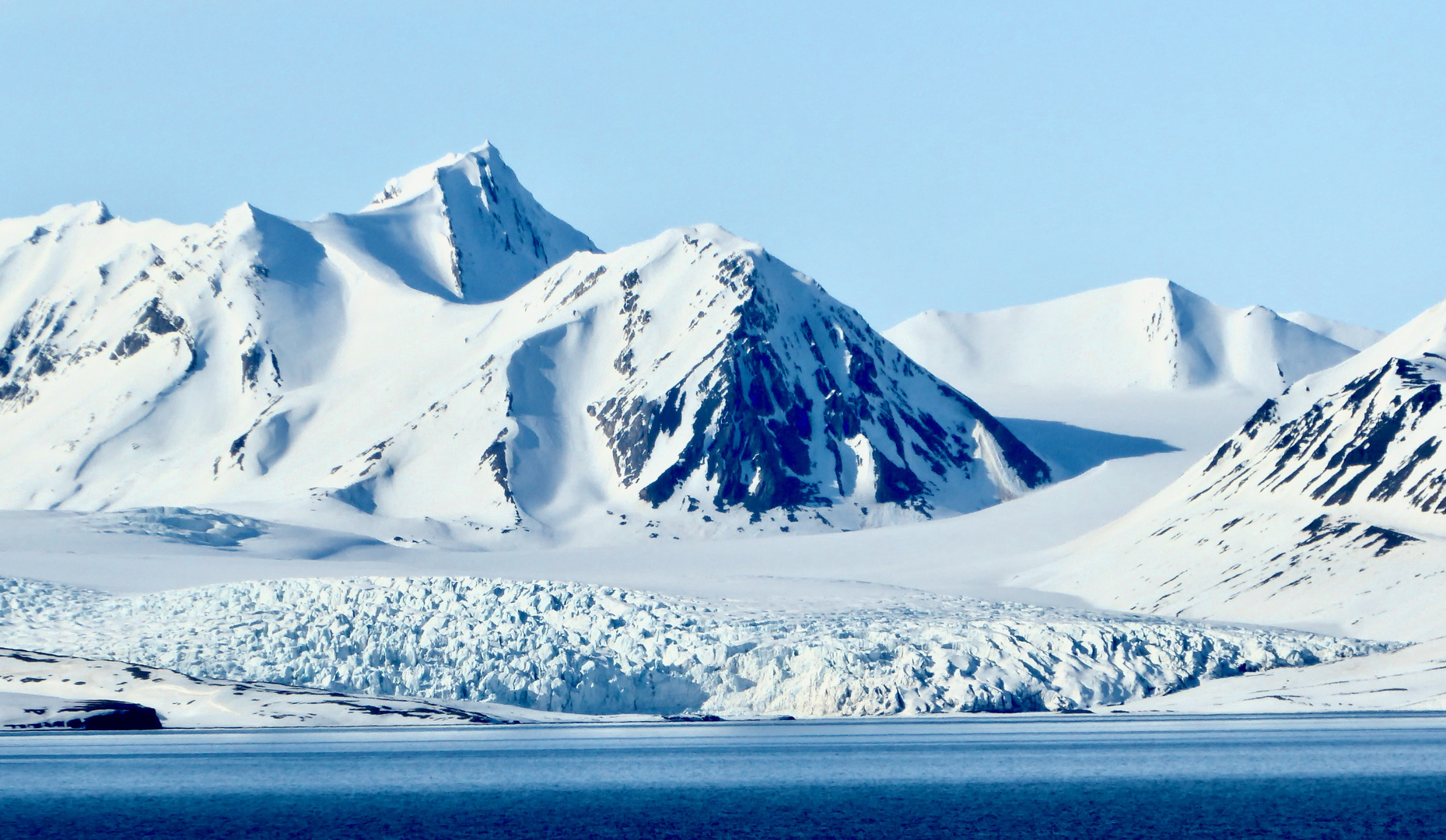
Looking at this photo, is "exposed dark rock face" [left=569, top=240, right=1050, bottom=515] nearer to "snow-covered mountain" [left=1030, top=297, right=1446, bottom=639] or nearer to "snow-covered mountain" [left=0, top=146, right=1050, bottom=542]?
"snow-covered mountain" [left=0, top=146, right=1050, bottom=542]

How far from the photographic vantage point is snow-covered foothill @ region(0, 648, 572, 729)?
63219mm

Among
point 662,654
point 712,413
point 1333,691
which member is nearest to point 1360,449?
point 1333,691

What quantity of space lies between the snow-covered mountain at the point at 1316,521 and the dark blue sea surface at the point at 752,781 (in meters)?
22.6

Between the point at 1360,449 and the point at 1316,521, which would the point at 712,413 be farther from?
Answer: the point at 1316,521

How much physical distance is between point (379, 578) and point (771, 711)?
60.0ft

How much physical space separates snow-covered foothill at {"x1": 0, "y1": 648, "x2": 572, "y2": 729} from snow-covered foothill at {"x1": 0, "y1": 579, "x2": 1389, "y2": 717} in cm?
106

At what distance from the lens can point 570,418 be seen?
166m

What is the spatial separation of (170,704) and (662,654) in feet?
57.9

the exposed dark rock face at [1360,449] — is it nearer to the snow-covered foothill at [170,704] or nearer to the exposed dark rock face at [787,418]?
the exposed dark rock face at [787,418]

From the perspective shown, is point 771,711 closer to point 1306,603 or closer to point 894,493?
point 1306,603

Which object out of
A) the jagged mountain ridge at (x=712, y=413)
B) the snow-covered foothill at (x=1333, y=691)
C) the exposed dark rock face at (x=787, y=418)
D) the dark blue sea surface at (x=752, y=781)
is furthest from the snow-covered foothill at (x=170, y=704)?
the exposed dark rock face at (x=787, y=418)

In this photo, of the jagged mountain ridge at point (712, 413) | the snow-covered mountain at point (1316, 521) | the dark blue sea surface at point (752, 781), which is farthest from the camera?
the jagged mountain ridge at point (712, 413)

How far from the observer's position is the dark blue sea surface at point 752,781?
126 feet

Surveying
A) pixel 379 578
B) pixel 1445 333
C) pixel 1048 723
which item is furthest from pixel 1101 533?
pixel 379 578
